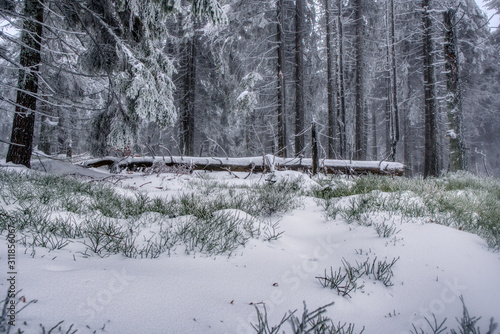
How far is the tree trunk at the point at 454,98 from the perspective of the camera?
32.9 feet

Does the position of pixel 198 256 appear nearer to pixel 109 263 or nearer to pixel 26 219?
pixel 109 263

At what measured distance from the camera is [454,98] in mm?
10359

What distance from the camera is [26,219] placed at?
2.02 m

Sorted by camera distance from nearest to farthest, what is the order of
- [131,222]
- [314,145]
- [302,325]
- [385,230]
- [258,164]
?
[302,325] < [385,230] < [131,222] < [314,145] < [258,164]

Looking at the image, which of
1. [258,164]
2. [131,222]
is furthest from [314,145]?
[131,222]

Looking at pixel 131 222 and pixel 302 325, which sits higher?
pixel 131 222

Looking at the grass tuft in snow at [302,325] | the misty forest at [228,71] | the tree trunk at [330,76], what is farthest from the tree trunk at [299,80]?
the grass tuft in snow at [302,325]

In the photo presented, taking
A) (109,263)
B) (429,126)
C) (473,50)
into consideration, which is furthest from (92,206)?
(473,50)

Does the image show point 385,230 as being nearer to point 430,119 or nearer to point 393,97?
point 393,97

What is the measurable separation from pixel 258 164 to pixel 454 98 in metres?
9.50

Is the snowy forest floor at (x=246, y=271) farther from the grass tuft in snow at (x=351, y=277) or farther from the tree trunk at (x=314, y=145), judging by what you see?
the tree trunk at (x=314, y=145)

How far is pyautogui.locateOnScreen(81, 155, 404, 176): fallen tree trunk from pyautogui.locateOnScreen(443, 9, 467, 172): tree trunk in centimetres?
508

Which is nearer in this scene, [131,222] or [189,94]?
[131,222]

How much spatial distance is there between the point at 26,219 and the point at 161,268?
1446 millimetres
